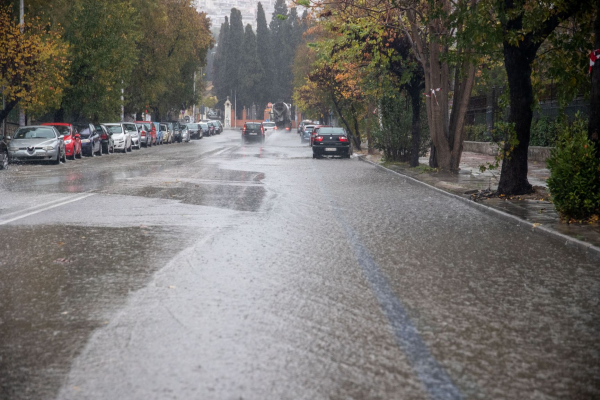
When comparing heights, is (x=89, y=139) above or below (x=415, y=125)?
below

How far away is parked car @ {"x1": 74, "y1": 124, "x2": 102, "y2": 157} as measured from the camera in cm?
3794

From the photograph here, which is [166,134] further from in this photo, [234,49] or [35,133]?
[234,49]

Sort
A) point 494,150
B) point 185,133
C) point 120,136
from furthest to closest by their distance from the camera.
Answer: point 185,133 → point 120,136 → point 494,150

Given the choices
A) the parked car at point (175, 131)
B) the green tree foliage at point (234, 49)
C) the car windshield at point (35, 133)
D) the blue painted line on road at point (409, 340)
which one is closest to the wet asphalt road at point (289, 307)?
Result: the blue painted line on road at point (409, 340)

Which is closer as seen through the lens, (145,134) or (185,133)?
(145,134)

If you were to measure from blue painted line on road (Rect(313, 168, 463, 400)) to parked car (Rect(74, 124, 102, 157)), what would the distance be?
30470 mm

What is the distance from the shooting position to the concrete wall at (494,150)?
32403 mm

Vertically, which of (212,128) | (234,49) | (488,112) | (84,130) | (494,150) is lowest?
(212,128)

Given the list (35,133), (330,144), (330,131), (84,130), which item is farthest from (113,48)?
(330,144)

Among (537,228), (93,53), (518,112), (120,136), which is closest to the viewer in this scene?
(537,228)

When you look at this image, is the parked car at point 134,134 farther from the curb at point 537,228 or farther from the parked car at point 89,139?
the curb at point 537,228

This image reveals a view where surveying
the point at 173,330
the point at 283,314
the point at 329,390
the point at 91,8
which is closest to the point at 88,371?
the point at 173,330

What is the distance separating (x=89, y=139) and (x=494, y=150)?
1911 cm

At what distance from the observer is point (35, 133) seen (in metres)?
31.3
